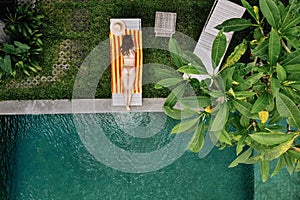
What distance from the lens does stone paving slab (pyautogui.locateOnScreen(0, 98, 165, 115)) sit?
4934mm

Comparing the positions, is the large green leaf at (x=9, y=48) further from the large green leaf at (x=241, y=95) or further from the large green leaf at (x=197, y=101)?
the large green leaf at (x=241, y=95)

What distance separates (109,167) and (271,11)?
3.35m

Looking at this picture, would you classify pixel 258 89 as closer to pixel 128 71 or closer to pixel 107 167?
pixel 128 71

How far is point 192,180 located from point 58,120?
1877 millimetres

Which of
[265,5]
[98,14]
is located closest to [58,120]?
[98,14]

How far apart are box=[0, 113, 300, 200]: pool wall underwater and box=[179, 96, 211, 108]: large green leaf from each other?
8.12 feet

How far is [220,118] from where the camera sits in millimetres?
2742

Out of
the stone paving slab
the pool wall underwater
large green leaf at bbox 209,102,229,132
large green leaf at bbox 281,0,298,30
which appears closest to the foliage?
the stone paving slab

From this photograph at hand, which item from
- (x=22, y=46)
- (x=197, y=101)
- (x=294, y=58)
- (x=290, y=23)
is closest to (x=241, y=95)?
(x=197, y=101)

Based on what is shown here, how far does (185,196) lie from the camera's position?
5.54m

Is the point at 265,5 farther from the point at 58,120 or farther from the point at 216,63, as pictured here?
the point at 58,120

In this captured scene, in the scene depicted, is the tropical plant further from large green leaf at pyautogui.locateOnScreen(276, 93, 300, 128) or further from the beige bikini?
the beige bikini

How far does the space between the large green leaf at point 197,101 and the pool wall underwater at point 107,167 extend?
2.47 m

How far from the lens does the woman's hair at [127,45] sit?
188 inches
